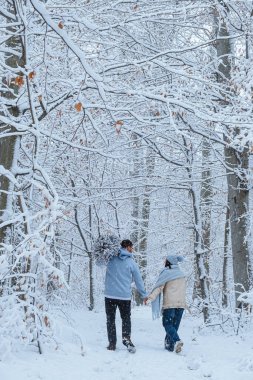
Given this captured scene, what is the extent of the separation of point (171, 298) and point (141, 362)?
1.37 metres

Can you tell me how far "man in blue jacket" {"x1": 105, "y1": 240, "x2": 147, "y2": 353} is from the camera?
7.77 meters

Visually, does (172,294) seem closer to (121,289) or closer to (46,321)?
(121,289)

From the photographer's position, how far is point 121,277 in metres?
7.91

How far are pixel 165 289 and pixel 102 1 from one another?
14.9ft

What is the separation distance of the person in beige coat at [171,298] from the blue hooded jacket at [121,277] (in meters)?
0.38

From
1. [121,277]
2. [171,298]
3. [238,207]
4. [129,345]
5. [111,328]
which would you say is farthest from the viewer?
[238,207]

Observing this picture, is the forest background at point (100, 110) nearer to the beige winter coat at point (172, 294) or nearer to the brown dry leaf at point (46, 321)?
the brown dry leaf at point (46, 321)

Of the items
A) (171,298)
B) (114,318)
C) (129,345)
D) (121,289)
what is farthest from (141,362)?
(171,298)

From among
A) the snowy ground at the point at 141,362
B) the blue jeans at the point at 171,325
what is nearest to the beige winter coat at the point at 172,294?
the blue jeans at the point at 171,325

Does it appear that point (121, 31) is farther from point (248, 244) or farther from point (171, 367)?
point (171, 367)

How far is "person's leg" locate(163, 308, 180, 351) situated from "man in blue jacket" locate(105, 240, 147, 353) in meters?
0.49

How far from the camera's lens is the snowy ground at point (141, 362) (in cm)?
593

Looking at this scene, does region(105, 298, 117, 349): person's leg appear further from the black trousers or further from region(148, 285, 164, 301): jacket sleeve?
region(148, 285, 164, 301): jacket sleeve

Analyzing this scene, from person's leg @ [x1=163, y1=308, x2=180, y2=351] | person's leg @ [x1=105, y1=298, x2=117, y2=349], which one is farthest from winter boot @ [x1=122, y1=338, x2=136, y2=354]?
person's leg @ [x1=163, y1=308, x2=180, y2=351]
